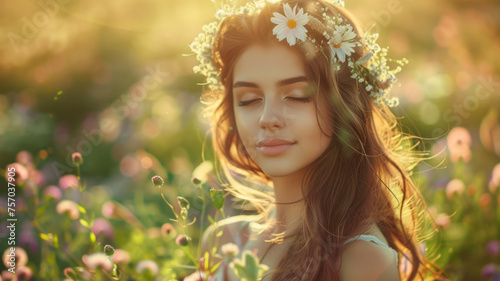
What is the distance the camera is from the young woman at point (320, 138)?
1.86 metres

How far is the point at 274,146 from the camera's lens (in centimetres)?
189

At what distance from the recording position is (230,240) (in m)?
2.46

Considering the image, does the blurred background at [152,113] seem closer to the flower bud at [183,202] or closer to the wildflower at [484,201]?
the wildflower at [484,201]

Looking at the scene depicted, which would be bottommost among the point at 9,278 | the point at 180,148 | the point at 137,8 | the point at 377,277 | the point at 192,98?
the point at 377,277

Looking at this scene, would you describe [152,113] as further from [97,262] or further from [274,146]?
[97,262]

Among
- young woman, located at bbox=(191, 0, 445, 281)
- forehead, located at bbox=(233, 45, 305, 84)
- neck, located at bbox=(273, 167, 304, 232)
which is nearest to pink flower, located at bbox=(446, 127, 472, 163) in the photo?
young woman, located at bbox=(191, 0, 445, 281)

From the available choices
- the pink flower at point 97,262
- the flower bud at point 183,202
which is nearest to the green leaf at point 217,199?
the flower bud at point 183,202

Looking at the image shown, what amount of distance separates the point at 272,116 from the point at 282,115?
37 mm

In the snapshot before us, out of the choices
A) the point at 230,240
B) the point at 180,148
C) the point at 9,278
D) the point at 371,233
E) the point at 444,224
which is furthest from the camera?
the point at 180,148

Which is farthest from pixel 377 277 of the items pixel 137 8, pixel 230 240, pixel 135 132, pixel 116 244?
pixel 137 8

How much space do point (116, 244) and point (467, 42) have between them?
3821 millimetres

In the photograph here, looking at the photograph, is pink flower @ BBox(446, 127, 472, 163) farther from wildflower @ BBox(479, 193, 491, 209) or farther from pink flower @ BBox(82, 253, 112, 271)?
pink flower @ BBox(82, 253, 112, 271)

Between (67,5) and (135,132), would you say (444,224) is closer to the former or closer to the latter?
(135,132)

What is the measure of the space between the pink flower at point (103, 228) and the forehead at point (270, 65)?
1297 mm
